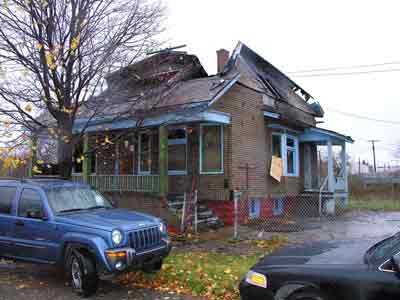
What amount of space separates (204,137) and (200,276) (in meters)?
7.99

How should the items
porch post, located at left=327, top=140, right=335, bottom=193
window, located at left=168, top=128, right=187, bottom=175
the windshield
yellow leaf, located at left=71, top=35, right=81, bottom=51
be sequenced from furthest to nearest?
porch post, located at left=327, top=140, right=335, bottom=193 < window, located at left=168, top=128, right=187, bottom=175 < yellow leaf, located at left=71, top=35, right=81, bottom=51 < the windshield

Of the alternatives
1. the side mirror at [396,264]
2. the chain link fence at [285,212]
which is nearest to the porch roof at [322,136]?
the chain link fence at [285,212]

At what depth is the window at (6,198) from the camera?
7555mm

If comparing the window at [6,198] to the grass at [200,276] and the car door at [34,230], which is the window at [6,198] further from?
the grass at [200,276]

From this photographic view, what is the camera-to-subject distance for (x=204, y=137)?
47.1 feet

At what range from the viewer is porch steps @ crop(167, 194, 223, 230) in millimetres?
12320

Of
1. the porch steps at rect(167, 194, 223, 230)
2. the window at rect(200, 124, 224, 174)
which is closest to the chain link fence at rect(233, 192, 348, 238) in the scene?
the porch steps at rect(167, 194, 223, 230)

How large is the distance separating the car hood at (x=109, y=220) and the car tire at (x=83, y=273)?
1.66 ft

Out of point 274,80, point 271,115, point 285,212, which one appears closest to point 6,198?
point 271,115

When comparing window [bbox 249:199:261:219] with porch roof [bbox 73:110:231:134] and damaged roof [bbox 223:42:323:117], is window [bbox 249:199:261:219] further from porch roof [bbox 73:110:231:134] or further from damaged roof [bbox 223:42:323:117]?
damaged roof [bbox 223:42:323:117]

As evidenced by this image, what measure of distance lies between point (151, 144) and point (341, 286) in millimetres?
12152

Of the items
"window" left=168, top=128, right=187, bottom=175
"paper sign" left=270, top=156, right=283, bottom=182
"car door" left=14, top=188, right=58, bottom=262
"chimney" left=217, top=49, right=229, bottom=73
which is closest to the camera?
"car door" left=14, top=188, right=58, bottom=262

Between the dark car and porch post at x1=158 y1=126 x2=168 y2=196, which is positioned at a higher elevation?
porch post at x1=158 y1=126 x2=168 y2=196

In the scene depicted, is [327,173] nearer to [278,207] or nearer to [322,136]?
[322,136]
